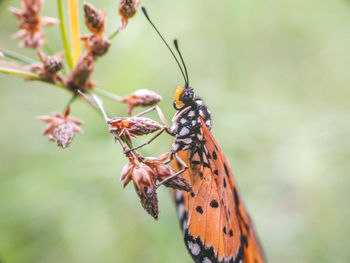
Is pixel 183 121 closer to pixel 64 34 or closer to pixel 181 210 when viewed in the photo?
pixel 181 210

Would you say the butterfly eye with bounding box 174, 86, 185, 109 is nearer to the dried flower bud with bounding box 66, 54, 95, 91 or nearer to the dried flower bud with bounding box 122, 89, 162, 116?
the dried flower bud with bounding box 122, 89, 162, 116

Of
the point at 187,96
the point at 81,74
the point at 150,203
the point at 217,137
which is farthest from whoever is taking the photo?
the point at 217,137

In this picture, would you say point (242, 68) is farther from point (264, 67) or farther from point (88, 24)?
point (88, 24)

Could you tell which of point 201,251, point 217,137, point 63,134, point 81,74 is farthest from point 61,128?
point 217,137

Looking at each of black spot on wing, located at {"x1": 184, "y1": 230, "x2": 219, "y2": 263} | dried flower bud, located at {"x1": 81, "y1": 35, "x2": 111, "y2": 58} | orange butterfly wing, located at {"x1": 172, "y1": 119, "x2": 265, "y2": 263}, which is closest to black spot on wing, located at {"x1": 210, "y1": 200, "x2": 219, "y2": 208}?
orange butterfly wing, located at {"x1": 172, "y1": 119, "x2": 265, "y2": 263}

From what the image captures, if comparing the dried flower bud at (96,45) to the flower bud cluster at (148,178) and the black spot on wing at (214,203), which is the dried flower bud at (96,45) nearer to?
the flower bud cluster at (148,178)

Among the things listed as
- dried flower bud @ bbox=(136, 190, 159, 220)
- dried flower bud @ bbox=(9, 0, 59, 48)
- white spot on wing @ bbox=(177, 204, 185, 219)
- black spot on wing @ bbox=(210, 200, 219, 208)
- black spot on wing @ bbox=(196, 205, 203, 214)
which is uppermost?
dried flower bud @ bbox=(9, 0, 59, 48)
